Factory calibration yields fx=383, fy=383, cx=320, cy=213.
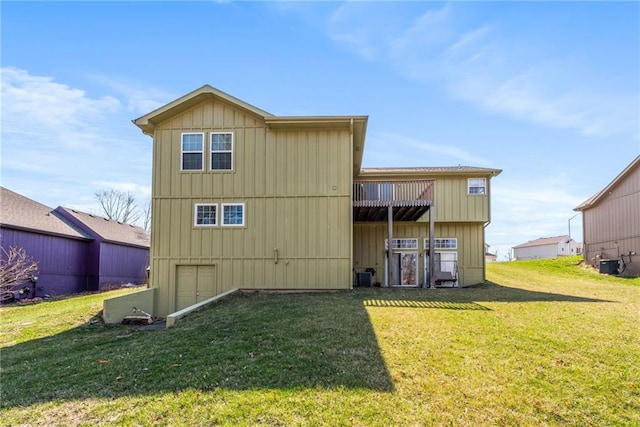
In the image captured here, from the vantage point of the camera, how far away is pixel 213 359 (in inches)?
241

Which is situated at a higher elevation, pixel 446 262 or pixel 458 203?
pixel 458 203

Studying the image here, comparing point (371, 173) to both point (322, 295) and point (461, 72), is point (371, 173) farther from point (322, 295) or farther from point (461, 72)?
point (322, 295)

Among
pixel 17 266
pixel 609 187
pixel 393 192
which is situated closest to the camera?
pixel 393 192

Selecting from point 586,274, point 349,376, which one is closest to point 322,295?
point 349,376

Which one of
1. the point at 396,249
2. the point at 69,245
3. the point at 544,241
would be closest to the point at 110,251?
the point at 69,245

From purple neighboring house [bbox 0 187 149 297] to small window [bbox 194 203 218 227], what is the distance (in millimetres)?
10353

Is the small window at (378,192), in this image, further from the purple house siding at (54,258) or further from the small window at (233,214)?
the purple house siding at (54,258)

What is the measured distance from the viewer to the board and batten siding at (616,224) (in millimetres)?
20359

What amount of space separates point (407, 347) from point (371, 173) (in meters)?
12.7

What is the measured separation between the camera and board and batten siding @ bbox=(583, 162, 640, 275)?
2036 centimetres

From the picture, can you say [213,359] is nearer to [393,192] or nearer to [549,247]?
[393,192]

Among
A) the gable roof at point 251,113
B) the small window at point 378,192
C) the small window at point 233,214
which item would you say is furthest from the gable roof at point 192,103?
the small window at point 378,192

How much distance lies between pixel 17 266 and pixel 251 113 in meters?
13.0

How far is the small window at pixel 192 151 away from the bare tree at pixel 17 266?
936cm
